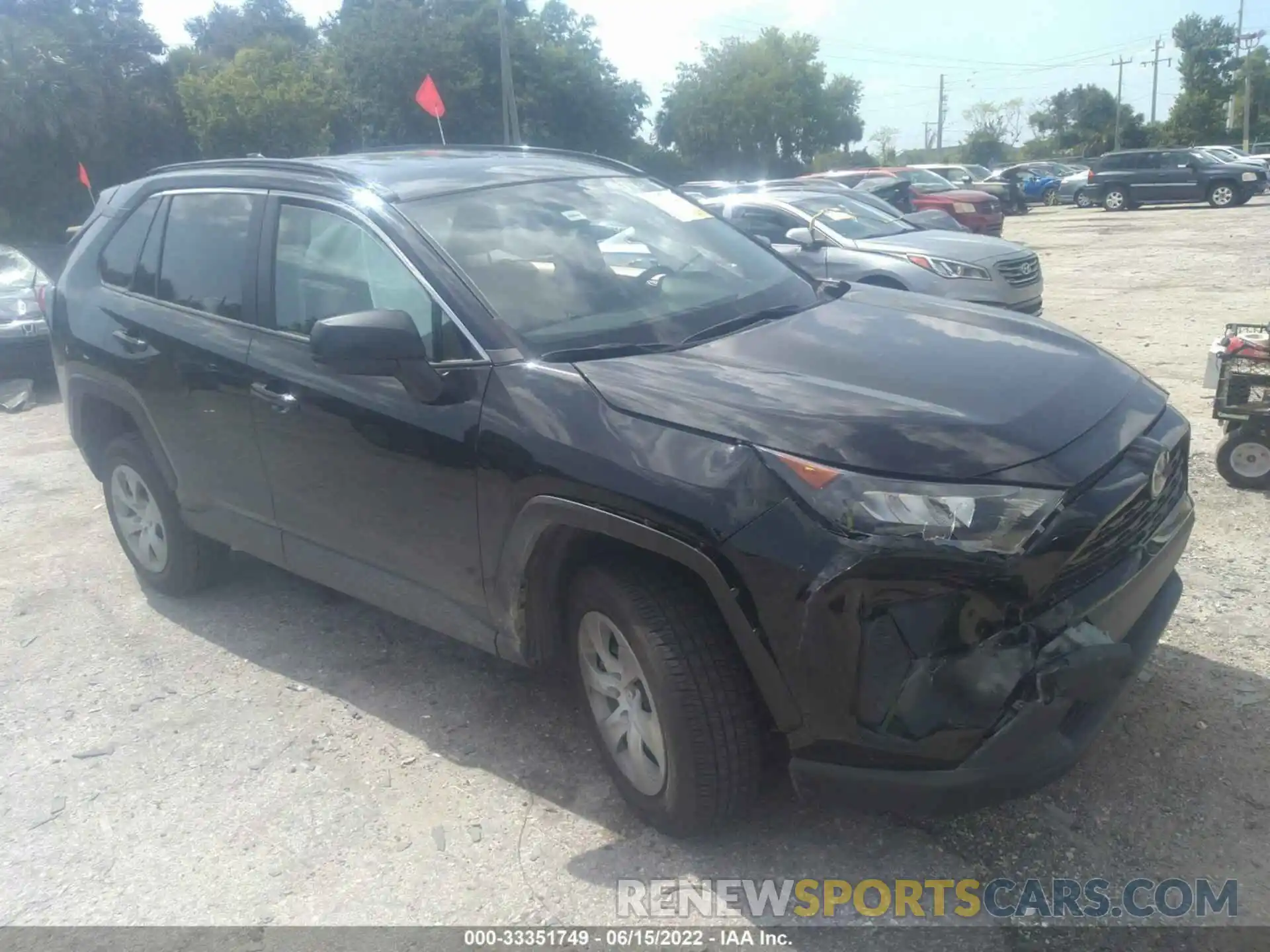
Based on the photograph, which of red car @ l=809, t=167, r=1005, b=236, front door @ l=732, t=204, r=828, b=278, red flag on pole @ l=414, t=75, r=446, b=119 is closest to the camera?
front door @ l=732, t=204, r=828, b=278

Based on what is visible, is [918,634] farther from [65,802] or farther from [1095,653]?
[65,802]

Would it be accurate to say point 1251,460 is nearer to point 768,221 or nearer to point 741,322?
point 741,322

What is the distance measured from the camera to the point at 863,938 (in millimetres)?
2678

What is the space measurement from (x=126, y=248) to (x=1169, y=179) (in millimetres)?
28691

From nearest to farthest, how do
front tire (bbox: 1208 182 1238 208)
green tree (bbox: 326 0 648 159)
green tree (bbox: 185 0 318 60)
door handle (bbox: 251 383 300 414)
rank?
1. door handle (bbox: 251 383 300 414)
2. front tire (bbox: 1208 182 1238 208)
3. green tree (bbox: 326 0 648 159)
4. green tree (bbox: 185 0 318 60)

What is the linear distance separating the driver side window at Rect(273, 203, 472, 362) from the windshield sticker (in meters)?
1.13

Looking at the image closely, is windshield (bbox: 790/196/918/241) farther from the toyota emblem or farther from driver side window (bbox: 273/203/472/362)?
the toyota emblem

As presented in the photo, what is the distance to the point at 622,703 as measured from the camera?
3.05 metres

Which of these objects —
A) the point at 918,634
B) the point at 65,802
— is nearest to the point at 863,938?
the point at 918,634

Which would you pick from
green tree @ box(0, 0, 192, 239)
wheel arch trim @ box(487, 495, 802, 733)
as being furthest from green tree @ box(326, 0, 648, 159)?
wheel arch trim @ box(487, 495, 802, 733)

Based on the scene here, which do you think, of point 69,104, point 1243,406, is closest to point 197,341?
point 1243,406

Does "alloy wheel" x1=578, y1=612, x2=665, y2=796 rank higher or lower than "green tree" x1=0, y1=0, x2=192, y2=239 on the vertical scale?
lower

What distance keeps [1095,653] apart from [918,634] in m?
0.43

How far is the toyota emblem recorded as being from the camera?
2869 mm
